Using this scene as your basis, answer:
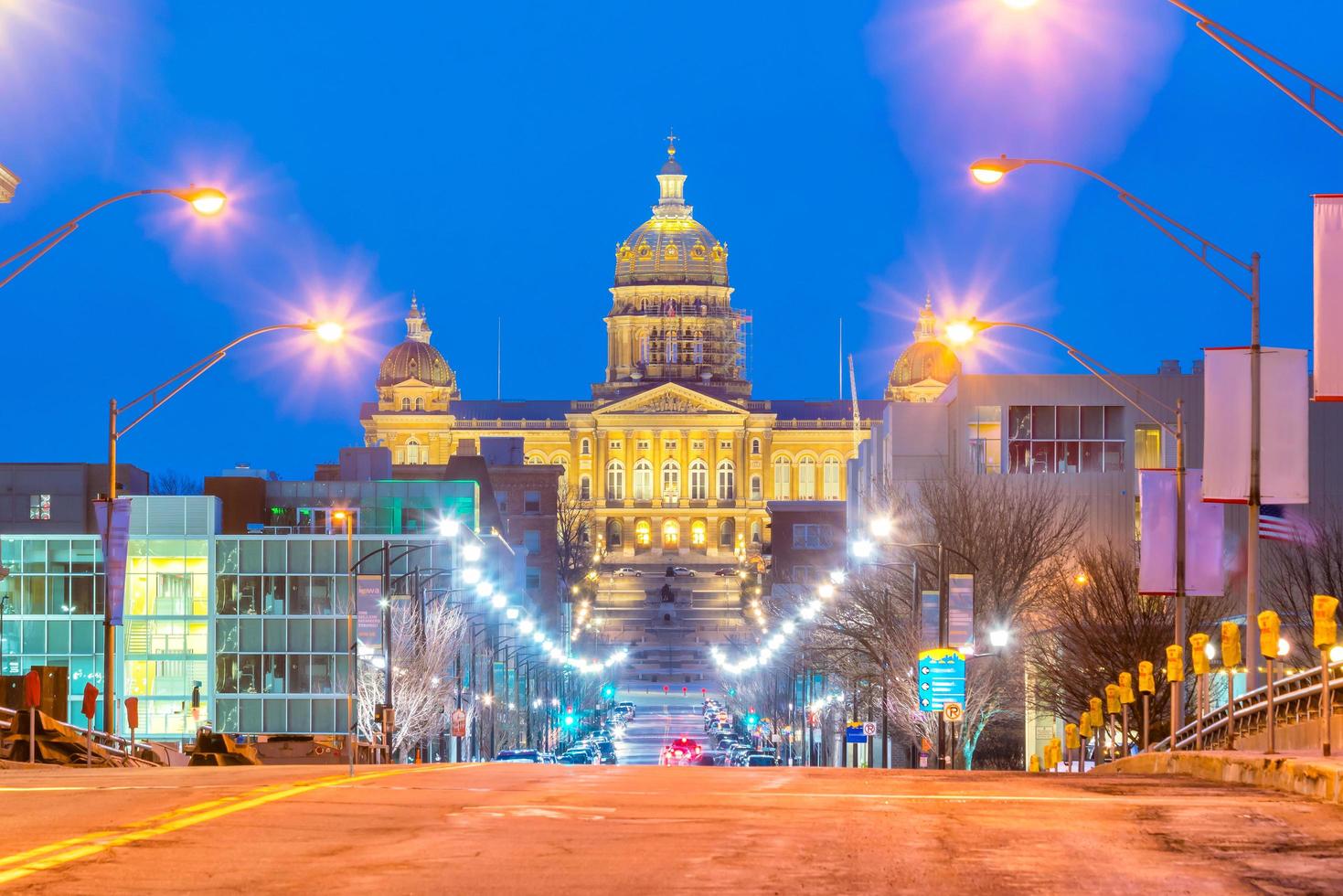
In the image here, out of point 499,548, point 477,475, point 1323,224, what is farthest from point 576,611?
point 1323,224

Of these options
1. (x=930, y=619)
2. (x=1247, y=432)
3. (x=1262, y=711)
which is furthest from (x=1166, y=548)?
(x=930, y=619)

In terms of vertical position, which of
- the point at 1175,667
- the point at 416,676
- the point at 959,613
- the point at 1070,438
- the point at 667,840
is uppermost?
the point at 1070,438

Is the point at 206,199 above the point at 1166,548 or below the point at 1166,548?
above

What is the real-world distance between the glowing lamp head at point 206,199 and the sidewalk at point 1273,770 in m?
15.3

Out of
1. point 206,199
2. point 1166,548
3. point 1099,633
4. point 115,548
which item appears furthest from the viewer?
point 1099,633

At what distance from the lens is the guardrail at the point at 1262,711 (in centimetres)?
2762

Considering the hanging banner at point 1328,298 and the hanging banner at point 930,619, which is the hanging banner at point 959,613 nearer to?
the hanging banner at point 930,619

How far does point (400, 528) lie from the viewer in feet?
359

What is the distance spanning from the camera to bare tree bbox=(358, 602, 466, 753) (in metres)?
73.0

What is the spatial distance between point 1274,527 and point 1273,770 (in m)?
37.5

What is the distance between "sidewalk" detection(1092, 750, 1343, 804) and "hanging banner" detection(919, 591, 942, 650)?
24.1 m

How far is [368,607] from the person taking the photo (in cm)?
5350

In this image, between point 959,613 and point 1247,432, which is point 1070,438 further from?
point 1247,432

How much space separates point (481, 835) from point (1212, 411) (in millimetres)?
17092
